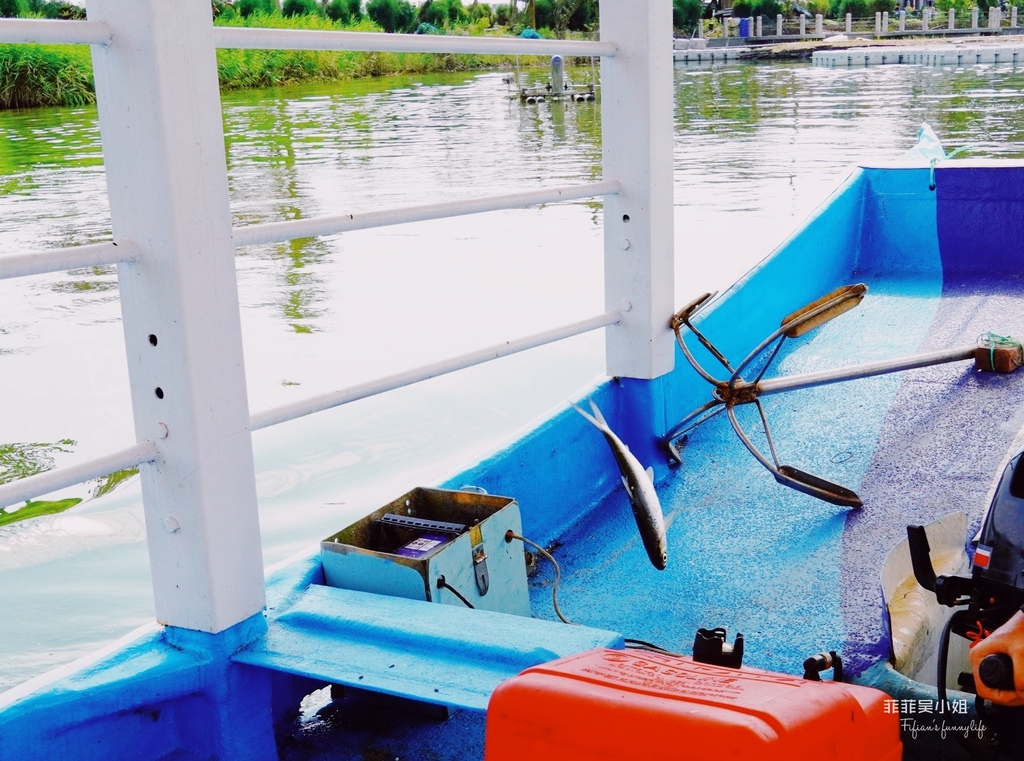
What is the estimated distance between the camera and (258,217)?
10.7 metres

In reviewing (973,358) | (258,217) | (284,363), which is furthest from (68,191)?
(973,358)

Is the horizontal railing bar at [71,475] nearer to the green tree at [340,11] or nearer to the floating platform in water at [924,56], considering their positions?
the floating platform in water at [924,56]

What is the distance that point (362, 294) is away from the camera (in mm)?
7668

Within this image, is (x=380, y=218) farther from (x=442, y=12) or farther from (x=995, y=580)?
(x=442, y=12)

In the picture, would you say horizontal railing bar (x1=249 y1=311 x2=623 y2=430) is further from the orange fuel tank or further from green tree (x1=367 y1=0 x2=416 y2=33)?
green tree (x1=367 y1=0 x2=416 y2=33)

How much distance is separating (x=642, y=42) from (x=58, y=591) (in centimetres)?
243

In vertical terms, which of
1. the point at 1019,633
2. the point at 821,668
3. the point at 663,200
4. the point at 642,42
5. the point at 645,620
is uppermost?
the point at 642,42

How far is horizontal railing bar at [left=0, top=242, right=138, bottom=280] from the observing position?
3.59 ft

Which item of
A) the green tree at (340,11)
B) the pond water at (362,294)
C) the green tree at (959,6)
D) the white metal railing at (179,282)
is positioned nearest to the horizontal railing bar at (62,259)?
the white metal railing at (179,282)

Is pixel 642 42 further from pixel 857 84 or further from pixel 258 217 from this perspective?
pixel 857 84

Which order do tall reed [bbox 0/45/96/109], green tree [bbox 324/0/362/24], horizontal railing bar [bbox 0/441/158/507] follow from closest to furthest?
horizontal railing bar [bbox 0/441/158/507] < tall reed [bbox 0/45/96/109] < green tree [bbox 324/0/362/24]

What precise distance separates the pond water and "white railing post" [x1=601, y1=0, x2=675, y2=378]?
0.46m

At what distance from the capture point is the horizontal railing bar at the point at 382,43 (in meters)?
1.34

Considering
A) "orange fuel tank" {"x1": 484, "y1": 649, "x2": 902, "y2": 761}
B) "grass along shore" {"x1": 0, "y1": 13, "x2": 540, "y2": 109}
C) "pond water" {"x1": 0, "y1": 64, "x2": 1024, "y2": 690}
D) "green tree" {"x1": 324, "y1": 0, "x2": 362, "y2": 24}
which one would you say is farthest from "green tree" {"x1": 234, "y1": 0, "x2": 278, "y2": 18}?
"orange fuel tank" {"x1": 484, "y1": 649, "x2": 902, "y2": 761}
